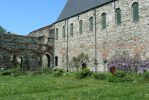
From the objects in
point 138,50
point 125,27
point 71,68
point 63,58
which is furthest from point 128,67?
point 63,58

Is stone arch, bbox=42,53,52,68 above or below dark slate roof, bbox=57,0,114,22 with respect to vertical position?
below

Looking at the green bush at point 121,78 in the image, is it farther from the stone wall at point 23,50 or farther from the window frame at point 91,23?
the stone wall at point 23,50

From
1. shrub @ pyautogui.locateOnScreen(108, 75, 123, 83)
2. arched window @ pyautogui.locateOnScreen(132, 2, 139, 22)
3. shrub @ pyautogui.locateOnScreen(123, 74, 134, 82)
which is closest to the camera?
shrub @ pyautogui.locateOnScreen(123, 74, 134, 82)

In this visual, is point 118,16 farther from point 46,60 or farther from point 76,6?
point 46,60

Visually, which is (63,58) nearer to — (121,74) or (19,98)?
(121,74)

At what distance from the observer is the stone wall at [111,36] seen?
1113 inches

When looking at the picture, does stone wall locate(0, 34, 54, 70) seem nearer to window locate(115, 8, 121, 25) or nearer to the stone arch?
the stone arch

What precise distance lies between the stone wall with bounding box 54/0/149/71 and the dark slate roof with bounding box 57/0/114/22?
1.75 ft

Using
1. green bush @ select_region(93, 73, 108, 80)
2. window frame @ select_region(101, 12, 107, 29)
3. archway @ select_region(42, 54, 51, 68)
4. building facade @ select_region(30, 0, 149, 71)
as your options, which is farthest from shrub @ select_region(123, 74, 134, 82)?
archway @ select_region(42, 54, 51, 68)

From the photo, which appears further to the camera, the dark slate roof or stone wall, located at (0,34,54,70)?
stone wall, located at (0,34,54,70)

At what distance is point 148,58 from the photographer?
27406 millimetres

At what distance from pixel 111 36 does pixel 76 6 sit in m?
9.76

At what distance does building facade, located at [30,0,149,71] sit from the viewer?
94.1ft

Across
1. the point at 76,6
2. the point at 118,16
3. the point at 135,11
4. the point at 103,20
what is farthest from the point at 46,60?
the point at 135,11
